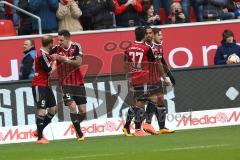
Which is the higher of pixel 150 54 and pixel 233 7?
pixel 233 7

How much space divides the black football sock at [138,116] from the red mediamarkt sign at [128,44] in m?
2.63

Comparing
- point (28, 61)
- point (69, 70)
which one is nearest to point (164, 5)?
point (28, 61)

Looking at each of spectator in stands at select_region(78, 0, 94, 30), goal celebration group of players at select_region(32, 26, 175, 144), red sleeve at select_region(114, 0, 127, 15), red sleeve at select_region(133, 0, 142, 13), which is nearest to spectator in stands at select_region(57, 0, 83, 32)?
spectator in stands at select_region(78, 0, 94, 30)

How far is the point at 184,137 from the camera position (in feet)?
52.0

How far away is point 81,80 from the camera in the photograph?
16.6m

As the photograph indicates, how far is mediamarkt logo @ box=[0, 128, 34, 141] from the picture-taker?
1773cm

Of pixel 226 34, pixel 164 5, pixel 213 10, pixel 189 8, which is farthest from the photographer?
pixel 164 5

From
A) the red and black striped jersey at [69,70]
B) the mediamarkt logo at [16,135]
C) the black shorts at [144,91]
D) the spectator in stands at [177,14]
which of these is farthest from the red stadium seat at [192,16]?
the red and black striped jersey at [69,70]

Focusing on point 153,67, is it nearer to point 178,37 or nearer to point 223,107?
point 223,107

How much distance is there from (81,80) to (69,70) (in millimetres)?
289

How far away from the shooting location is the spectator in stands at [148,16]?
68.6ft

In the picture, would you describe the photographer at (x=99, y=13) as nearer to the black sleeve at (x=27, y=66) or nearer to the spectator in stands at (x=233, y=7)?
the black sleeve at (x=27, y=66)

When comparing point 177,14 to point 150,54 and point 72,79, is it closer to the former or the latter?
point 150,54

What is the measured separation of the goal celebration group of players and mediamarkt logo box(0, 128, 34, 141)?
2.31 ft
